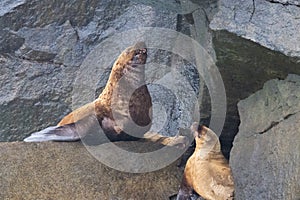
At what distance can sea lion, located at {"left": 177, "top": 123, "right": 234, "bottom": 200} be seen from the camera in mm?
2654

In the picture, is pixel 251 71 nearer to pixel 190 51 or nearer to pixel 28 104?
pixel 190 51

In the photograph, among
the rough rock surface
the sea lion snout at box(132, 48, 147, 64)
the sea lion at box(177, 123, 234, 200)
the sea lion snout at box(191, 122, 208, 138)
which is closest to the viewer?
the sea lion at box(177, 123, 234, 200)

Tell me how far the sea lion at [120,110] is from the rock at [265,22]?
53 cm

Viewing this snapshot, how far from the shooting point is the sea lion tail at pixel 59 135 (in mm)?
3236

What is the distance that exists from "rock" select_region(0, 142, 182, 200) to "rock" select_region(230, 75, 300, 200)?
12.0 inches

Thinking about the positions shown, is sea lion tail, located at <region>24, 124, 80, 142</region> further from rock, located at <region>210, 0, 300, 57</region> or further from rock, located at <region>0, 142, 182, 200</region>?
rock, located at <region>210, 0, 300, 57</region>

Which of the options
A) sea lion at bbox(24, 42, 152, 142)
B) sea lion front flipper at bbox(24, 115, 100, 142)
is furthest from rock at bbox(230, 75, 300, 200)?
sea lion front flipper at bbox(24, 115, 100, 142)

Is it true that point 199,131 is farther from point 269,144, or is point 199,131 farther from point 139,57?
point 139,57

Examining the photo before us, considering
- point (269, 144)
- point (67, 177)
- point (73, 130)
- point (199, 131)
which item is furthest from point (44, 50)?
point (269, 144)

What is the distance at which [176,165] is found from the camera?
3.25m

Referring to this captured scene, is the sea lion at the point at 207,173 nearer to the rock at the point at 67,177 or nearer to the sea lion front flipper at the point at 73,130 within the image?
the rock at the point at 67,177

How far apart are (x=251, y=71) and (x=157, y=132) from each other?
0.95 meters

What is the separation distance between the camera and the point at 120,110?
324 centimetres

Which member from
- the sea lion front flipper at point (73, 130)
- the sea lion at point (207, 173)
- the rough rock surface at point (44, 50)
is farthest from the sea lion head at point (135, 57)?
the rough rock surface at point (44, 50)
